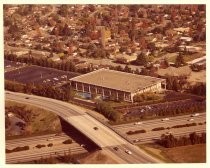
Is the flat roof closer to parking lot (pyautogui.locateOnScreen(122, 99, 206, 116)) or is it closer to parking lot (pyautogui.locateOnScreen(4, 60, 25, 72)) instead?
parking lot (pyautogui.locateOnScreen(122, 99, 206, 116))

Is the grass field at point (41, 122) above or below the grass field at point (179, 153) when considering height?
above

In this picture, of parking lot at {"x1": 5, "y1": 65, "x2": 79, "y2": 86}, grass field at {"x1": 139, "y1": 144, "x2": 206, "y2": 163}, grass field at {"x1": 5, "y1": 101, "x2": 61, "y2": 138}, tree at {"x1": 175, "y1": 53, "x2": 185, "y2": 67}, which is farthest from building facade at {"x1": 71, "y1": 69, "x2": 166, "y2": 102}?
grass field at {"x1": 139, "y1": 144, "x2": 206, "y2": 163}

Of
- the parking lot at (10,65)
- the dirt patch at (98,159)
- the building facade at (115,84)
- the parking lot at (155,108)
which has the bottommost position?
the dirt patch at (98,159)

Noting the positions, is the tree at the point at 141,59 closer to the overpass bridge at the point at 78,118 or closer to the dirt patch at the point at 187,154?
the overpass bridge at the point at 78,118

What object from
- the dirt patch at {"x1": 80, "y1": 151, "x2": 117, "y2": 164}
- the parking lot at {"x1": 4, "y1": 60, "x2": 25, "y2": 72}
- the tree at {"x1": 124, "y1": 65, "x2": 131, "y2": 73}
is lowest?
the dirt patch at {"x1": 80, "y1": 151, "x2": 117, "y2": 164}

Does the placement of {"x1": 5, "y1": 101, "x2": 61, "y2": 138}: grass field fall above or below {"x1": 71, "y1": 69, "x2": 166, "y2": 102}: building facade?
below

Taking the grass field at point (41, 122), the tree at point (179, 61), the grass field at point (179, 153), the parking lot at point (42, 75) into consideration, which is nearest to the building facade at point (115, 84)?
the parking lot at point (42, 75)

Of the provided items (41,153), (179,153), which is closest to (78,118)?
(41,153)

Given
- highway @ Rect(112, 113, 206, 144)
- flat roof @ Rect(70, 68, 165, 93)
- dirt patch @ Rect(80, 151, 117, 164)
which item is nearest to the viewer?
dirt patch @ Rect(80, 151, 117, 164)

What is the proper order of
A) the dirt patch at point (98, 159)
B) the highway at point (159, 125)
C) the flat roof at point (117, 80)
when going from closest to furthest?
the dirt patch at point (98, 159) → the highway at point (159, 125) → the flat roof at point (117, 80)
